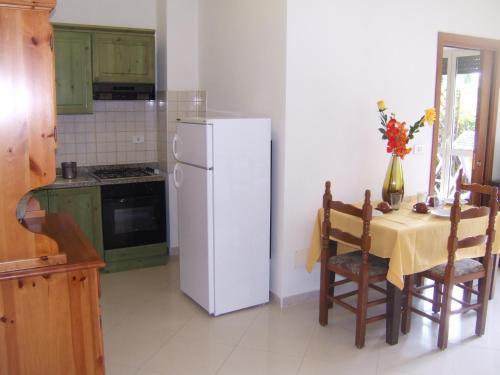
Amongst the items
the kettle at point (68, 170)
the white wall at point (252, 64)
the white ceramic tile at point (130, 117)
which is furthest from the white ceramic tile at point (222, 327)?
the white ceramic tile at point (130, 117)

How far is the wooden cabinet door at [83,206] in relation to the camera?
14.4 ft

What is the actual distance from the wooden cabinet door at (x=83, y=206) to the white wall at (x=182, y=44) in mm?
1376

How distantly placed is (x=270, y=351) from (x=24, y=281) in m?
1.77

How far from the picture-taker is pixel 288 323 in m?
3.65

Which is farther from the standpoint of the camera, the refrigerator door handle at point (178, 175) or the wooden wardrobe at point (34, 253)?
the refrigerator door handle at point (178, 175)

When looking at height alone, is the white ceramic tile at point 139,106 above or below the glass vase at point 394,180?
above

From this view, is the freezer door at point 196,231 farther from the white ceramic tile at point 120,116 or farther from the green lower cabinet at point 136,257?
the white ceramic tile at point 120,116

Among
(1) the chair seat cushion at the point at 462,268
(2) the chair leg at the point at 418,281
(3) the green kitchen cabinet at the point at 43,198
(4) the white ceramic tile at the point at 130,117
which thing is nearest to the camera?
(1) the chair seat cushion at the point at 462,268

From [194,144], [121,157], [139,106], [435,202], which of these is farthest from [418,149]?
[121,157]

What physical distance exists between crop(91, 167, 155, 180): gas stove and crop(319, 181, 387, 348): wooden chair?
2.13 meters

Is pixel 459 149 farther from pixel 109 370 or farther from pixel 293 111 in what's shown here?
pixel 109 370

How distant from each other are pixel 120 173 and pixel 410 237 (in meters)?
2.99

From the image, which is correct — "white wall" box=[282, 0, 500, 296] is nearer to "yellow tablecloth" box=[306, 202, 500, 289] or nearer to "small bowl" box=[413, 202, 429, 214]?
"yellow tablecloth" box=[306, 202, 500, 289]

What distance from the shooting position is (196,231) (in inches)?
148
